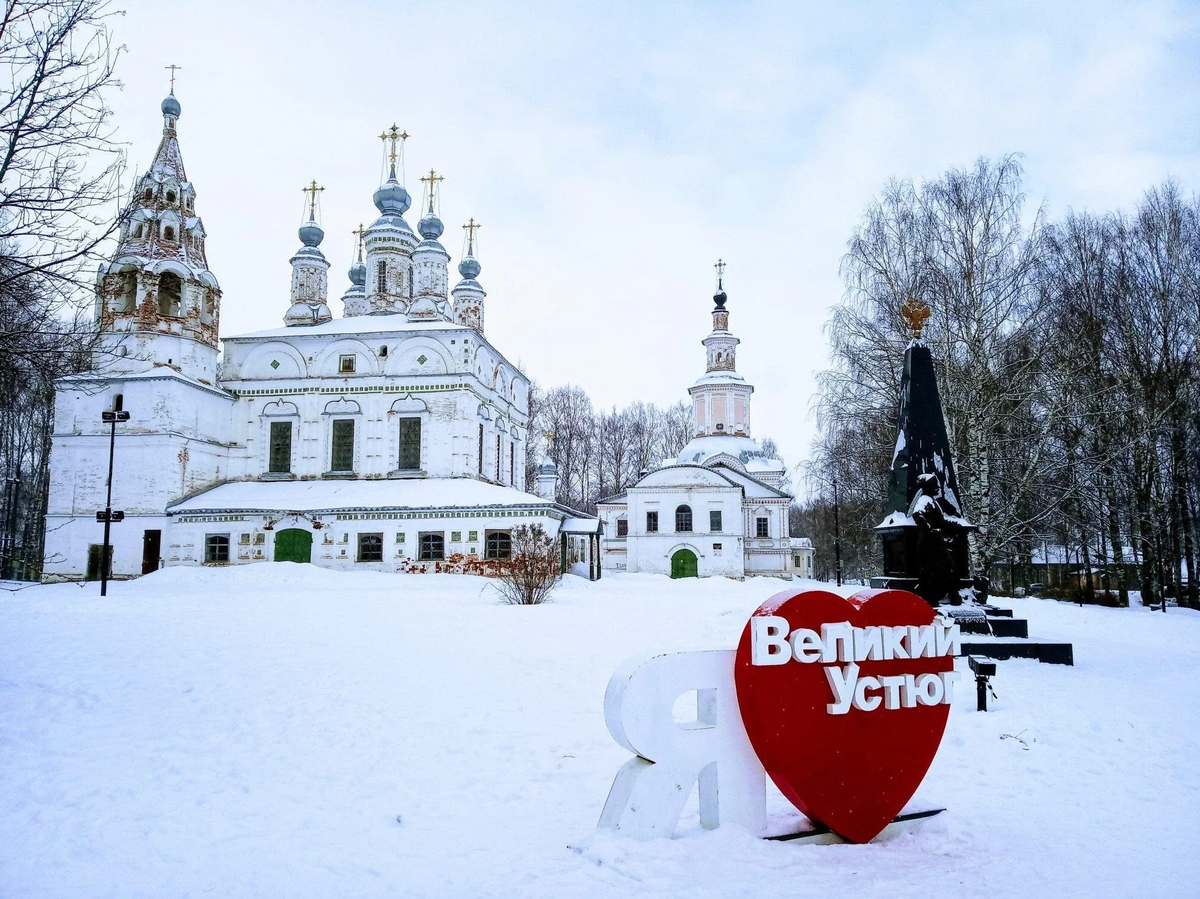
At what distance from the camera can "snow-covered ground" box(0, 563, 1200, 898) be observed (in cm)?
428

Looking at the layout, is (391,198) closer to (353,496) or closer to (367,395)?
(367,395)

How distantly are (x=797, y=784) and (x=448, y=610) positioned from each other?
34.1ft

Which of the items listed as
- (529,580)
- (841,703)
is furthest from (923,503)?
(529,580)

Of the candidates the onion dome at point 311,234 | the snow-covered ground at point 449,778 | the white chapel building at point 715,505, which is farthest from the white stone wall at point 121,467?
the white chapel building at point 715,505

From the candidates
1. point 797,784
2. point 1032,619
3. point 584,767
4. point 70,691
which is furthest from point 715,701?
point 1032,619

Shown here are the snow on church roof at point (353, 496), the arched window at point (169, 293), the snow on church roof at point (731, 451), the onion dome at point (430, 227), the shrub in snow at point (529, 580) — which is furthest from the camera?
the snow on church roof at point (731, 451)

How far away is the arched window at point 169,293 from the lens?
28.0 metres

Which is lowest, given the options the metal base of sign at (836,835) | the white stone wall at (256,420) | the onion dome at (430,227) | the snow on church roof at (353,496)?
the metal base of sign at (836,835)

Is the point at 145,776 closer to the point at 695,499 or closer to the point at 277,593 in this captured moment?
the point at 277,593

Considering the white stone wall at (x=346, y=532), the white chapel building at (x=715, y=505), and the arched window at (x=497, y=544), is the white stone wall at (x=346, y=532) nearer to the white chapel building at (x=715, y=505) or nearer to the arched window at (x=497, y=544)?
the arched window at (x=497, y=544)

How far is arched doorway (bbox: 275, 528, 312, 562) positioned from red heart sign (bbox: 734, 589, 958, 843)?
929 inches

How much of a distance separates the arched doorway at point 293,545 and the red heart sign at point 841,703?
23.6 m

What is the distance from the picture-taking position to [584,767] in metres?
6.27

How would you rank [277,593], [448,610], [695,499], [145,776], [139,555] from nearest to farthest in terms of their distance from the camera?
[145,776] → [448,610] → [277,593] → [139,555] → [695,499]
